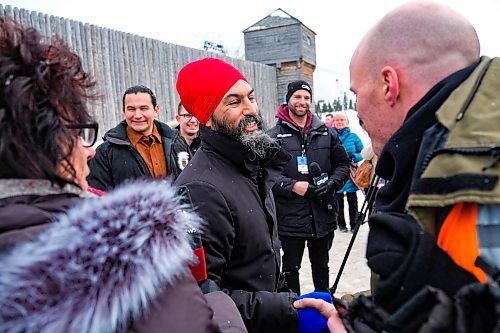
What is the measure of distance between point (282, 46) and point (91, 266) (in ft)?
39.6

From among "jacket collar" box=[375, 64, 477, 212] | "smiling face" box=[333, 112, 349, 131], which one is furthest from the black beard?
"smiling face" box=[333, 112, 349, 131]

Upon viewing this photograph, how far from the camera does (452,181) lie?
38.1 inches

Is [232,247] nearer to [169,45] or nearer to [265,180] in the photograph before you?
[265,180]

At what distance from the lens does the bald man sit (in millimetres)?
937

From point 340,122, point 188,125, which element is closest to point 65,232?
point 188,125

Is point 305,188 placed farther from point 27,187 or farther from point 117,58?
point 117,58

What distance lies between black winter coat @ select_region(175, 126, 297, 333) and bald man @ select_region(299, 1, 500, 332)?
794mm

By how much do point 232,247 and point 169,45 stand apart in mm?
6423

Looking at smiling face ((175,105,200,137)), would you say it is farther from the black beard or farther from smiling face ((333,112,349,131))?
smiling face ((333,112,349,131))

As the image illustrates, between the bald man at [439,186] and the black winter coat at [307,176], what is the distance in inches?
107

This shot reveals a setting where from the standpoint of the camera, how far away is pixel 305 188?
398cm

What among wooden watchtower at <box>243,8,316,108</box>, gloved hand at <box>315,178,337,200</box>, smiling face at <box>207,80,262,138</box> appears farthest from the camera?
wooden watchtower at <box>243,8,316,108</box>

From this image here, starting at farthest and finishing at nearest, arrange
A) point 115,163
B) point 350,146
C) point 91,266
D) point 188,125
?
point 350,146, point 188,125, point 115,163, point 91,266

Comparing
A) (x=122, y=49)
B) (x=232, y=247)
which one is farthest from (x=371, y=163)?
(x=122, y=49)
